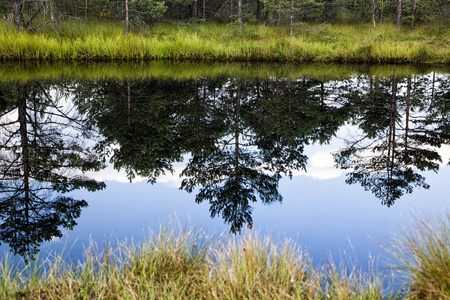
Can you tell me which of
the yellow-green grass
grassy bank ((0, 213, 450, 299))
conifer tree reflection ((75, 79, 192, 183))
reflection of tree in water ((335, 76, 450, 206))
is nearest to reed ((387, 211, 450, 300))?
grassy bank ((0, 213, 450, 299))

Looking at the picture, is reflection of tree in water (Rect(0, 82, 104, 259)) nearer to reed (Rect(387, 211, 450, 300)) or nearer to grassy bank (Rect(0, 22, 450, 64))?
reed (Rect(387, 211, 450, 300))

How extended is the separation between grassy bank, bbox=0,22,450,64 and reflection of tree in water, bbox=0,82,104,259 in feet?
25.4

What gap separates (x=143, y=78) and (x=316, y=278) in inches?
398

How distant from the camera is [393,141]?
7.04m

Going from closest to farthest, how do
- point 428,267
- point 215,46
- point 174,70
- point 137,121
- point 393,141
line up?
point 428,267 < point 393,141 < point 137,121 < point 174,70 < point 215,46

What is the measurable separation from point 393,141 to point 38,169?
18.3 feet

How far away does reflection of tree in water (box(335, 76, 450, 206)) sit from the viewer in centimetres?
520

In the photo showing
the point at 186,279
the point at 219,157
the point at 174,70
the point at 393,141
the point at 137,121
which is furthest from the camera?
the point at 174,70

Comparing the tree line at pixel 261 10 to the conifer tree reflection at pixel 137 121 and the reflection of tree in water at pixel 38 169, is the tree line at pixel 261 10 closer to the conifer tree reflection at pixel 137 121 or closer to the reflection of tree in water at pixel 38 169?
the conifer tree reflection at pixel 137 121

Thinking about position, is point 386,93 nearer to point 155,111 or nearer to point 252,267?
point 155,111

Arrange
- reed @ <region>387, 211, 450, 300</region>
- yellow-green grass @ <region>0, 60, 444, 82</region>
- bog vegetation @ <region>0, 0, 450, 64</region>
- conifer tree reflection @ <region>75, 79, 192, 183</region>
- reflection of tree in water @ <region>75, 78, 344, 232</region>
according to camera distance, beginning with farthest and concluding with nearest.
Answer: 1. bog vegetation @ <region>0, 0, 450, 64</region>
2. yellow-green grass @ <region>0, 60, 444, 82</region>
3. conifer tree reflection @ <region>75, 79, 192, 183</region>
4. reflection of tree in water @ <region>75, 78, 344, 232</region>
5. reed @ <region>387, 211, 450, 300</region>

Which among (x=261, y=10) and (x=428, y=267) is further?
(x=261, y=10)

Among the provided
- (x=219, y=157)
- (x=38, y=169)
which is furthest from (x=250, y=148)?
(x=38, y=169)

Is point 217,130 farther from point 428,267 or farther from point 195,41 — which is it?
point 195,41
